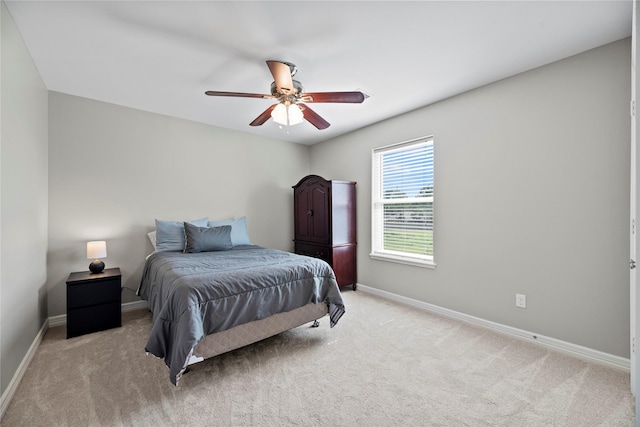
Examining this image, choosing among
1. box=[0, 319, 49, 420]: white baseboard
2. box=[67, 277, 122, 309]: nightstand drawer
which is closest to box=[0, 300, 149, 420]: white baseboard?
box=[0, 319, 49, 420]: white baseboard

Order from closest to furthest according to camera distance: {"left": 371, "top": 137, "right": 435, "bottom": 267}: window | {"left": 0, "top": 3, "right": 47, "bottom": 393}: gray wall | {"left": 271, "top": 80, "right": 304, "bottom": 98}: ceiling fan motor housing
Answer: {"left": 0, "top": 3, "right": 47, "bottom": 393}: gray wall, {"left": 271, "top": 80, "right": 304, "bottom": 98}: ceiling fan motor housing, {"left": 371, "top": 137, "right": 435, "bottom": 267}: window

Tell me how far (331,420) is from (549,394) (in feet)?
4.73

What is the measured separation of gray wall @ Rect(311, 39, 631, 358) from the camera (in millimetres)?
2158

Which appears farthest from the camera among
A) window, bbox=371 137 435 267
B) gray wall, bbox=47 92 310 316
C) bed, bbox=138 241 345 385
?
window, bbox=371 137 435 267

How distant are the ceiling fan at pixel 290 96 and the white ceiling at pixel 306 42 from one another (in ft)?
0.70

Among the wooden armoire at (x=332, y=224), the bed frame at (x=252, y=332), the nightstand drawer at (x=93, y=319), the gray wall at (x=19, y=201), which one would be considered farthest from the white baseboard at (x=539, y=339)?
the gray wall at (x=19, y=201)

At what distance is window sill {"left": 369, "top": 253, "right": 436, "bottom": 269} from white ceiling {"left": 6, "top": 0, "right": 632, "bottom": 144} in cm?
192

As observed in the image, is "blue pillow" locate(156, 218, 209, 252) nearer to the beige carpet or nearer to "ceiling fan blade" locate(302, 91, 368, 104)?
the beige carpet

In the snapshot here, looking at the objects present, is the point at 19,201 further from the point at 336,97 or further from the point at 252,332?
the point at 336,97

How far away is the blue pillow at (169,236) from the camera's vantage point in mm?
3391

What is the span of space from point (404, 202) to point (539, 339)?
6.41 ft

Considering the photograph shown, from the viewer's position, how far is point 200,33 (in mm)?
2045

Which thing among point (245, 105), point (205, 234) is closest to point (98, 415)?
point (205, 234)

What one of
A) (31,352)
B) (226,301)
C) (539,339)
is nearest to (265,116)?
(226,301)
